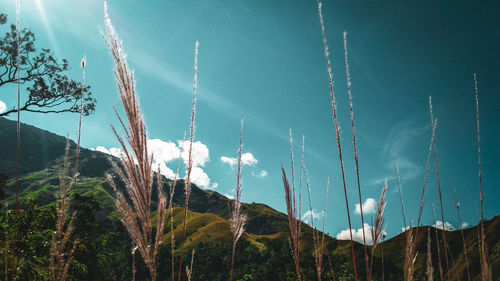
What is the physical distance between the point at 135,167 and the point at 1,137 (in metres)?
147

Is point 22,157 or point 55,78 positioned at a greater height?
point 22,157

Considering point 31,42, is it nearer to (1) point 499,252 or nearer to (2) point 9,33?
(2) point 9,33

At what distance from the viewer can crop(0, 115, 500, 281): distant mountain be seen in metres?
12.5

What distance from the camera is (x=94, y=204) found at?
27.1ft

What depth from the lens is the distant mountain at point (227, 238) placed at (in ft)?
41.0

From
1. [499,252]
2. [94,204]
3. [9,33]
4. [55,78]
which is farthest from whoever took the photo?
[499,252]

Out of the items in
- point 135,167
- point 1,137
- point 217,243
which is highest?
point 1,137

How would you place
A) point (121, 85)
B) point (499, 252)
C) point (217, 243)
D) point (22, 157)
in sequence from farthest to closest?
point (22, 157), point (217, 243), point (499, 252), point (121, 85)

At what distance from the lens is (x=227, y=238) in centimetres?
3262

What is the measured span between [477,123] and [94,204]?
30.2 ft

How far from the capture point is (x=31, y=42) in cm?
1184

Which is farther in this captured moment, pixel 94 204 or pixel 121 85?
pixel 94 204

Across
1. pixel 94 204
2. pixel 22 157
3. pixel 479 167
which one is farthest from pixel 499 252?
pixel 22 157

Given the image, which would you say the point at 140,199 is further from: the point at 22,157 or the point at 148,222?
the point at 22,157
